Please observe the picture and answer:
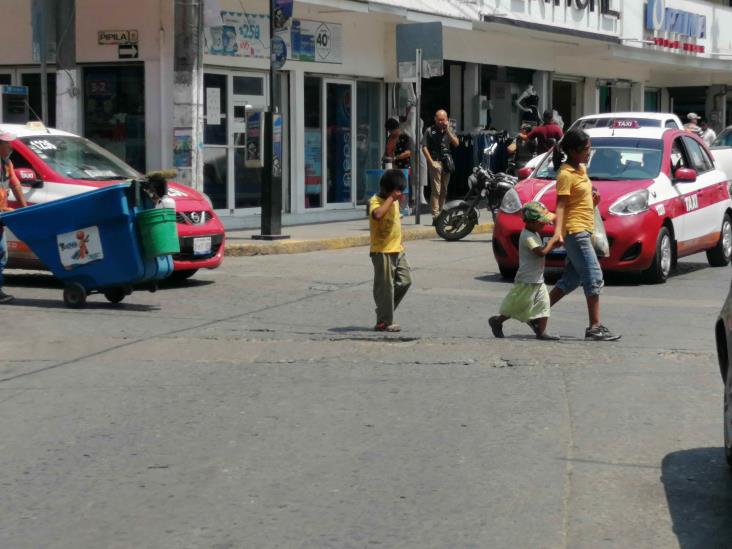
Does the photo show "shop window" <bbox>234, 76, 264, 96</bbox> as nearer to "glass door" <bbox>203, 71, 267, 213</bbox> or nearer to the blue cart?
"glass door" <bbox>203, 71, 267, 213</bbox>

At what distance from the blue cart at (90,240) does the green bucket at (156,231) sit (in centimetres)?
7

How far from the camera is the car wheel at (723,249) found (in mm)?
16375

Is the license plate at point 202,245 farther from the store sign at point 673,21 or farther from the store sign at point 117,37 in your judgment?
the store sign at point 673,21

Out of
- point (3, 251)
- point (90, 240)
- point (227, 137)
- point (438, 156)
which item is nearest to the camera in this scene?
point (90, 240)

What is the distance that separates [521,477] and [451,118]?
76.0ft

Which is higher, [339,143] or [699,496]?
[339,143]

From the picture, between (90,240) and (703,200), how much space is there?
24.6ft

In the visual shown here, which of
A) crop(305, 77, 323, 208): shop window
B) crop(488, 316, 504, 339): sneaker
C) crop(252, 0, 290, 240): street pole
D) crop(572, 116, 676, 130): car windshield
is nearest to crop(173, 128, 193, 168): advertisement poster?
crop(252, 0, 290, 240): street pole

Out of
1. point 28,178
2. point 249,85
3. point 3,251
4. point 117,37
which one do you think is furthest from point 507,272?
point 249,85

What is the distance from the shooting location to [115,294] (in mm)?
12789

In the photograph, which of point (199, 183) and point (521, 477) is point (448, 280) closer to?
point (199, 183)

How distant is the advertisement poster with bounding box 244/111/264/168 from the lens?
18.8 meters

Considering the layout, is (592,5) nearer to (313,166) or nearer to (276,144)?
(313,166)

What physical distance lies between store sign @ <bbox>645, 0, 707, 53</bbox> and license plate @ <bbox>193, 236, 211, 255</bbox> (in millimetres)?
23608
